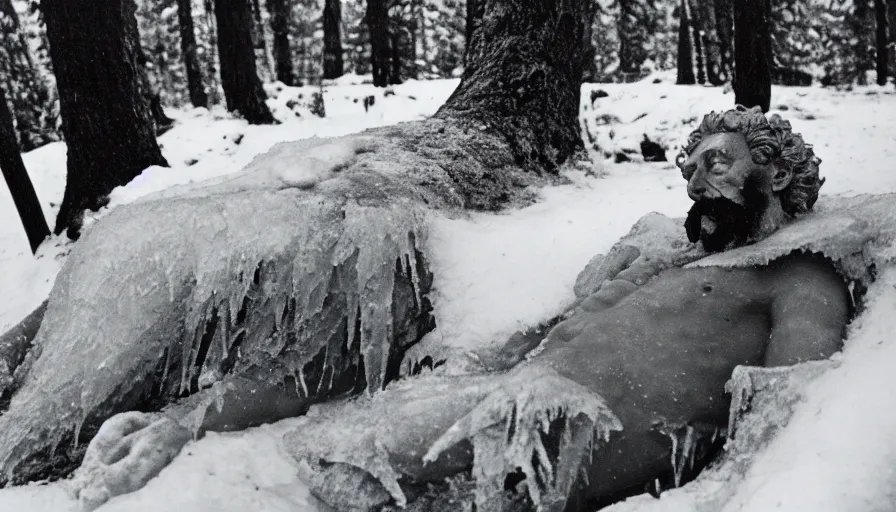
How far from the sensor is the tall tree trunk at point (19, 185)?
24.8 ft

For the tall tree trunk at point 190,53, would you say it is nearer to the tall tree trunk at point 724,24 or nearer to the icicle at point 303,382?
the tall tree trunk at point 724,24

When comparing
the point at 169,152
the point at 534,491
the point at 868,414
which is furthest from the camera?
the point at 169,152

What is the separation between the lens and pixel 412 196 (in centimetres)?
380

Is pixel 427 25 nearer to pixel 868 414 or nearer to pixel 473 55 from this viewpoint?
pixel 473 55

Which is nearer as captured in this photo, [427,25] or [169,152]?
[169,152]

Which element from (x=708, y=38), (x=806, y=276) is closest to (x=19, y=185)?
(x=806, y=276)

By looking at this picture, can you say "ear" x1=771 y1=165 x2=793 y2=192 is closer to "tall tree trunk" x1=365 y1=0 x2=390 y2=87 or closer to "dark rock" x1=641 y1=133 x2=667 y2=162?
"dark rock" x1=641 y1=133 x2=667 y2=162

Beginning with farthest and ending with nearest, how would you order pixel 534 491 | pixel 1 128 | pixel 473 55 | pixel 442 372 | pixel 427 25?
pixel 427 25, pixel 1 128, pixel 473 55, pixel 442 372, pixel 534 491

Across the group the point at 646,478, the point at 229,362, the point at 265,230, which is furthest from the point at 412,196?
the point at 646,478

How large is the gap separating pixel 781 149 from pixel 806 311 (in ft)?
2.58

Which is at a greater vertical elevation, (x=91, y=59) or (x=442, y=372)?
(x=91, y=59)

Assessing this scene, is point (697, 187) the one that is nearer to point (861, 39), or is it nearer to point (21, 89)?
point (861, 39)

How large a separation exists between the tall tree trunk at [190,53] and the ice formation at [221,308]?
1273cm

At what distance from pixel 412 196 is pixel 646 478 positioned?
1961mm
